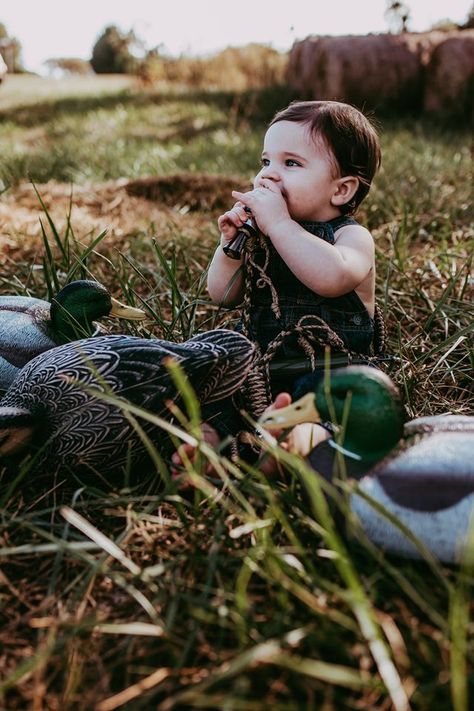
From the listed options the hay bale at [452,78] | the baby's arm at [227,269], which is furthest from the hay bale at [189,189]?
the hay bale at [452,78]

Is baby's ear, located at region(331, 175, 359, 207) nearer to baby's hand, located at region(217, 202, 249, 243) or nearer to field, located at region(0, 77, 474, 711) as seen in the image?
baby's hand, located at region(217, 202, 249, 243)

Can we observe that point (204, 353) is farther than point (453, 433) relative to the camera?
Yes

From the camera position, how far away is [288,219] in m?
1.80

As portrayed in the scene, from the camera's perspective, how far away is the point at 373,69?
810 centimetres

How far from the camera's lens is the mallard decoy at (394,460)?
1232 mm

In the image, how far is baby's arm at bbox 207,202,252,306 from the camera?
1.86 meters

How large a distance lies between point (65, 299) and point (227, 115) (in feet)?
22.6

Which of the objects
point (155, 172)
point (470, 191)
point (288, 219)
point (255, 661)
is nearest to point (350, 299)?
point (288, 219)

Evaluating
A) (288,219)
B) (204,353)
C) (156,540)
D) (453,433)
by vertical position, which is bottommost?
(156,540)

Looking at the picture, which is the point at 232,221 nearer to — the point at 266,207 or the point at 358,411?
the point at 266,207

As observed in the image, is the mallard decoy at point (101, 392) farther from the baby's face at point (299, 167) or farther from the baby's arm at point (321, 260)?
the baby's face at point (299, 167)

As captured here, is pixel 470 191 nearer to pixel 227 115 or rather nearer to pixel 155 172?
pixel 155 172

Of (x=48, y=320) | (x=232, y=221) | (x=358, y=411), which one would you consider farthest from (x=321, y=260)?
(x=48, y=320)

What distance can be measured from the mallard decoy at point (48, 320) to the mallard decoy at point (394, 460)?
76cm
